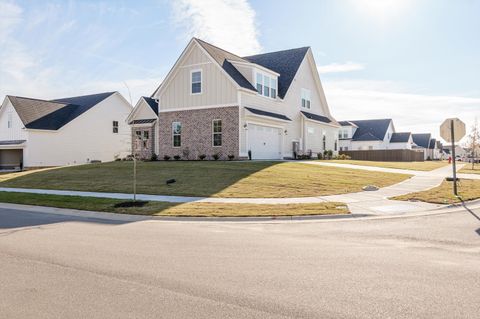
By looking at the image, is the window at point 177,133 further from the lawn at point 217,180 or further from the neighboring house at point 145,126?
the lawn at point 217,180

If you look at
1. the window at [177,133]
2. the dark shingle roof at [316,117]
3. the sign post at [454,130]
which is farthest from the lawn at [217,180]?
the dark shingle roof at [316,117]

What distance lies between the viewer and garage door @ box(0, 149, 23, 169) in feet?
133

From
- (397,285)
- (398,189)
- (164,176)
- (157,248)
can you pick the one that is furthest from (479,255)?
(164,176)

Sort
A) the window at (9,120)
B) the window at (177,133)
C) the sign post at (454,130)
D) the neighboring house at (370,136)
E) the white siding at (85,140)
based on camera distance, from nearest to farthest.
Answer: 1. the sign post at (454,130)
2. the window at (177,133)
3. the white siding at (85,140)
4. the window at (9,120)
5. the neighboring house at (370,136)

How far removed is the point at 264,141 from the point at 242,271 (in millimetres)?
24033

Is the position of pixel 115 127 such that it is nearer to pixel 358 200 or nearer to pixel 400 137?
pixel 358 200

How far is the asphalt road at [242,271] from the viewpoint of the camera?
461 centimetres

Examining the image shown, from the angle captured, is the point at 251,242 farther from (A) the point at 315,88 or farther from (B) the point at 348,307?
(A) the point at 315,88

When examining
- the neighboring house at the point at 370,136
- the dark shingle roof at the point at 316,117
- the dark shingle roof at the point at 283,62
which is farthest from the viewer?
the neighboring house at the point at 370,136

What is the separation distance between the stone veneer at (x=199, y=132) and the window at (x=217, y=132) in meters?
0.23

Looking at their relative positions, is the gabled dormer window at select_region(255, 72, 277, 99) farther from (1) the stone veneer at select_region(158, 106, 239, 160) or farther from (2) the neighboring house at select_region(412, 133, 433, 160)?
(2) the neighboring house at select_region(412, 133, 433, 160)

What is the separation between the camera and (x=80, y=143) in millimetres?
41375

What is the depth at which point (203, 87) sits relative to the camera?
94.3ft

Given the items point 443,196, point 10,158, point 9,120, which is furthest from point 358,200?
point 10,158
